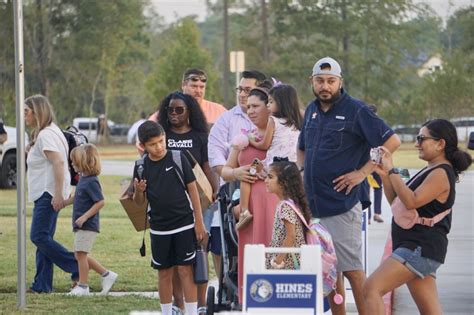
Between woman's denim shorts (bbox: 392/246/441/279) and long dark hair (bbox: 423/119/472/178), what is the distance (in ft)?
2.10

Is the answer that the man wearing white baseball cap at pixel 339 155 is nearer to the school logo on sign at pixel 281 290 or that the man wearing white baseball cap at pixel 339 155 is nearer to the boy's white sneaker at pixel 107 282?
the school logo on sign at pixel 281 290

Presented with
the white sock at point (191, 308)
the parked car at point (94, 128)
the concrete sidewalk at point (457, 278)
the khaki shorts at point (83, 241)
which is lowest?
the parked car at point (94, 128)

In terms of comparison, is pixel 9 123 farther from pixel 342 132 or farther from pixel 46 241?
pixel 342 132

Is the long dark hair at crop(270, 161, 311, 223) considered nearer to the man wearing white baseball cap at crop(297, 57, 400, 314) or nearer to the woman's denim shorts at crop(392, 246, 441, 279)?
the man wearing white baseball cap at crop(297, 57, 400, 314)

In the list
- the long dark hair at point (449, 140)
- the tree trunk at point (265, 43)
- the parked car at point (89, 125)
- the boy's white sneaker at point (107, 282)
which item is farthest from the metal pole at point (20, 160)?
the parked car at point (89, 125)

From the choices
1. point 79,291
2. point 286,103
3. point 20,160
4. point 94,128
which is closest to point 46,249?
point 79,291

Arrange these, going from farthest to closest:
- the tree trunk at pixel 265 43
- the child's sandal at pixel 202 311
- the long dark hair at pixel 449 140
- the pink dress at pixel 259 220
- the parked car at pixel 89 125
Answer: the parked car at pixel 89 125, the tree trunk at pixel 265 43, the child's sandal at pixel 202 311, the pink dress at pixel 259 220, the long dark hair at pixel 449 140

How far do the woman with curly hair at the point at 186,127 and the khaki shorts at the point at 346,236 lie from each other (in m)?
1.99

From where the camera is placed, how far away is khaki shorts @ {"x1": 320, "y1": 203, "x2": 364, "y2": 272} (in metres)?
8.57

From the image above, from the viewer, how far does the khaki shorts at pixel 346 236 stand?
8.57 metres

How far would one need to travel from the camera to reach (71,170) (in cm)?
1249

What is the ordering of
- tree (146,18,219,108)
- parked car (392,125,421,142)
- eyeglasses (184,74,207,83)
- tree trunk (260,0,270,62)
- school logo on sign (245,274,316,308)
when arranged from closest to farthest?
school logo on sign (245,274,316,308) < eyeglasses (184,74,207,83) < parked car (392,125,421,142) < tree (146,18,219,108) < tree trunk (260,0,270,62)

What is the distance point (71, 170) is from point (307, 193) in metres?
4.44

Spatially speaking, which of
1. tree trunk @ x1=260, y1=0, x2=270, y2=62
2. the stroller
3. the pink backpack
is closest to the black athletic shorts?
the stroller
